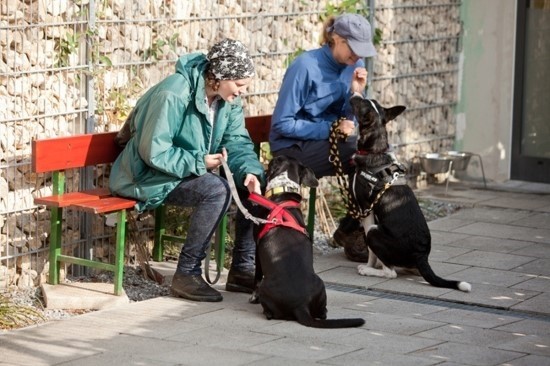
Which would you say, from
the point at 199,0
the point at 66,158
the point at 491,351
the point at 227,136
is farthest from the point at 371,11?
the point at 491,351

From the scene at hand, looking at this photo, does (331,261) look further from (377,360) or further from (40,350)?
(40,350)

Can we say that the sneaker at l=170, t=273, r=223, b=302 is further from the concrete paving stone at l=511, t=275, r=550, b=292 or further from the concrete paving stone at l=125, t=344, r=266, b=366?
the concrete paving stone at l=511, t=275, r=550, b=292

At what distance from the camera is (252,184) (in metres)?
7.52

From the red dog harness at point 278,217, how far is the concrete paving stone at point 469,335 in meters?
0.97

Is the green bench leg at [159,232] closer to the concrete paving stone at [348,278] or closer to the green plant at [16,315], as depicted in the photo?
the concrete paving stone at [348,278]

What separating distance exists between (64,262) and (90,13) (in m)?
1.59

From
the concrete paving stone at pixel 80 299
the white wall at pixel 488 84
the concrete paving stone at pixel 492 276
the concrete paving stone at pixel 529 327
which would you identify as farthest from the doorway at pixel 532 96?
the concrete paving stone at pixel 80 299

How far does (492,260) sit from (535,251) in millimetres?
470

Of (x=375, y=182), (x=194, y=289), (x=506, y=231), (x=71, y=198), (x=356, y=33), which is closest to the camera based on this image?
(x=194, y=289)

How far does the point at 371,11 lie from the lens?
412 inches

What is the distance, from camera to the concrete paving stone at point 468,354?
620 cm

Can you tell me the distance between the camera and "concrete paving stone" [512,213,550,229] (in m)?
9.83

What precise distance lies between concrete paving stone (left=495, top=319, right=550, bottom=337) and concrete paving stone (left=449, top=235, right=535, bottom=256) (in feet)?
6.02

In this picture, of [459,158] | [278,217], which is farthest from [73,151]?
[459,158]
